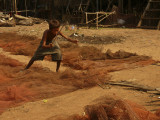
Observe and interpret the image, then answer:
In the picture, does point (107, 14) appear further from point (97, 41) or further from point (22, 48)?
point (22, 48)

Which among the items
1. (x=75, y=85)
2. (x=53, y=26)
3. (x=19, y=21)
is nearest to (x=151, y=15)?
(x=19, y=21)

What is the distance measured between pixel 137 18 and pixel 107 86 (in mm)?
11583

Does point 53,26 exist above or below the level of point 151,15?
below

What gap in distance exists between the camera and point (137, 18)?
15.6 metres

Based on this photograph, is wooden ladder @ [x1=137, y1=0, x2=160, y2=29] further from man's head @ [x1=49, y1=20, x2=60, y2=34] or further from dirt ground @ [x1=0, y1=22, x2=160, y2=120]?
man's head @ [x1=49, y1=20, x2=60, y2=34]

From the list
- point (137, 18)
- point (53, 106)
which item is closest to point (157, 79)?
point (53, 106)

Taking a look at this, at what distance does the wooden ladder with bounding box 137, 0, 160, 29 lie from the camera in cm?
1353

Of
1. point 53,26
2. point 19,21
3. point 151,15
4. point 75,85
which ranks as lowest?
point 75,85

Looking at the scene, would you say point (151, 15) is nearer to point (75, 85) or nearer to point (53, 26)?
point (53, 26)

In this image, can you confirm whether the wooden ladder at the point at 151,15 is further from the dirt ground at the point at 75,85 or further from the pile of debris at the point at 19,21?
the pile of debris at the point at 19,21

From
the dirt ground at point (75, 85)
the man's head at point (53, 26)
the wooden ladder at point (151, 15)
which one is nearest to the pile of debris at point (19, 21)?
the wooden ladder at point (151, 15)

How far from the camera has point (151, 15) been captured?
1380cm

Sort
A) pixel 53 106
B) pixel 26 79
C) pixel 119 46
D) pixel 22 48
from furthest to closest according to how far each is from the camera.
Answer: pixel 119 46
pixel 22 48
pixel 26 79
pixel 53 106

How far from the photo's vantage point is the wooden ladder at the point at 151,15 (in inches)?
533
